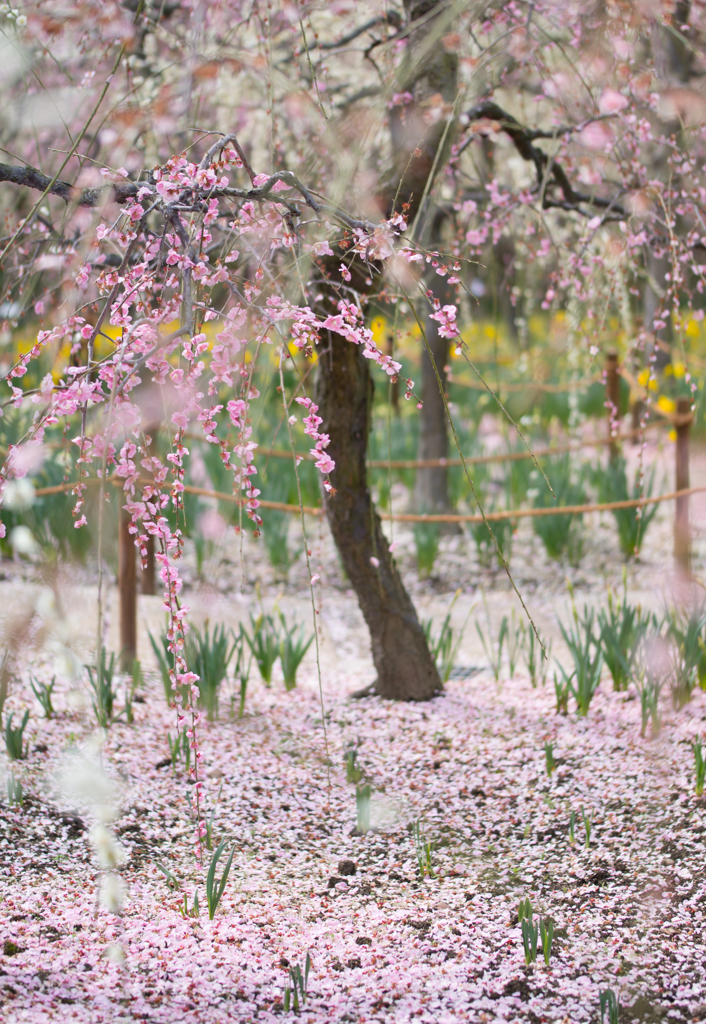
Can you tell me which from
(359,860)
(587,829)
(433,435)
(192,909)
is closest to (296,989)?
(192,909)

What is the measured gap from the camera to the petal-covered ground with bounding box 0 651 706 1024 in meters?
1.66

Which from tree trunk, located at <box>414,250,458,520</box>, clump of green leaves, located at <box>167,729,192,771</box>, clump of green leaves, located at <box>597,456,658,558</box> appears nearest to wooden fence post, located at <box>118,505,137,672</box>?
clump of green leaves, located at <box>167,729,192,771</box>

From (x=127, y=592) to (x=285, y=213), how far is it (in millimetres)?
2092

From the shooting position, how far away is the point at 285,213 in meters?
1.62

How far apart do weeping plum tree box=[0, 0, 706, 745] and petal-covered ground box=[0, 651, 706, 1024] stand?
40cm

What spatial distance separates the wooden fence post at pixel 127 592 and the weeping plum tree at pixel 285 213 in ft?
1.11

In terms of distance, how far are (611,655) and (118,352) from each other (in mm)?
2064

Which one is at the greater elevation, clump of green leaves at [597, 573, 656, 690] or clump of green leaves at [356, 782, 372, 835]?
clump of green leaves at [597, 573, 656, 690]

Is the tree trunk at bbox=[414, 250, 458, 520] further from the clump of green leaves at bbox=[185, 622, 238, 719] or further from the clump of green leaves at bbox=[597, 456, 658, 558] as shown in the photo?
the clump of green leaves at bbox=[185, 622, 238, 719]

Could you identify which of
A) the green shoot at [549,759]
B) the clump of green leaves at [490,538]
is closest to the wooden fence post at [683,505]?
Result: the clump of green leaves at [490,538]

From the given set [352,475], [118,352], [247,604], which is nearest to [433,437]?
[247,604]

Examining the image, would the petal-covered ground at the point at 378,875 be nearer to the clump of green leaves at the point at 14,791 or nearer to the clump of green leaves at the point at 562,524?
the clump of green leaves at the point at 14,791

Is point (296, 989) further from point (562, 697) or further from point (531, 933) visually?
point (562, 697)

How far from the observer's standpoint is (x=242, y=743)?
283cm
